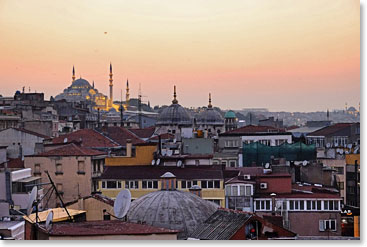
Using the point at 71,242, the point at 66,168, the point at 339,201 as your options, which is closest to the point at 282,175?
the point at 339,201

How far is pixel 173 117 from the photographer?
3522 cm

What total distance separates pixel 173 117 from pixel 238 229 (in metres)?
26.2

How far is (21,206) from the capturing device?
11.1 metres

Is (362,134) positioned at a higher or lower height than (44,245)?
higher

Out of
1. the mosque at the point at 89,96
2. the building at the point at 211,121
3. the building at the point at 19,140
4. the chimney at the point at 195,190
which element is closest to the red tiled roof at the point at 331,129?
the building at the point at 19,140

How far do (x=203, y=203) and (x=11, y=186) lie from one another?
2707 mm

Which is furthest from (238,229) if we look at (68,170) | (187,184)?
(68,170)

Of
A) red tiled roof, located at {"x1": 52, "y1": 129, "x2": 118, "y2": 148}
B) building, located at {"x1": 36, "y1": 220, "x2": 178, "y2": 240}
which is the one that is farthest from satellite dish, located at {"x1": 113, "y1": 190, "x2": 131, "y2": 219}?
red tiled roof, located at {"x1": 52, "y1": 129, "x2": 118, "y2": 148}

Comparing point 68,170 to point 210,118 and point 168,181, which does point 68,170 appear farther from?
point 210,118

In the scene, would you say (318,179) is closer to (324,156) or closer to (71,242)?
(324,156)

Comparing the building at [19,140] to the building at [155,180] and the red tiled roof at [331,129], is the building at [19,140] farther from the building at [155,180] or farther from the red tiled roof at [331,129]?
the red tiled roof at [331,129]

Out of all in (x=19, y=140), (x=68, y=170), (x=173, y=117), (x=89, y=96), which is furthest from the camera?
(x=89, y=96)

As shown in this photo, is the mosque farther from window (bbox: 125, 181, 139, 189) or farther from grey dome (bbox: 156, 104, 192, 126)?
window (bbox: 125, 181, 139, 189)

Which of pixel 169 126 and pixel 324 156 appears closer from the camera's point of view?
pixel 324 156
